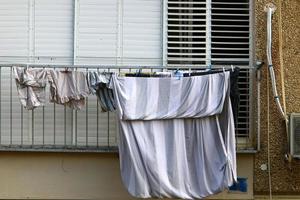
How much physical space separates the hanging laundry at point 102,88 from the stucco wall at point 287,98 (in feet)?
6.61

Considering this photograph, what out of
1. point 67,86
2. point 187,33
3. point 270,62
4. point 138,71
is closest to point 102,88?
point 67,86

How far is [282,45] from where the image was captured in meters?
7.37

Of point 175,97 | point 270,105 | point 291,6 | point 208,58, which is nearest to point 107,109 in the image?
point 175,97

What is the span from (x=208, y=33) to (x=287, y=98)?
1.35m

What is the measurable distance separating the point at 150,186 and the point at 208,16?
8.16 ft

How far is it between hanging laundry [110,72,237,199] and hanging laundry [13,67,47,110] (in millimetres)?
943

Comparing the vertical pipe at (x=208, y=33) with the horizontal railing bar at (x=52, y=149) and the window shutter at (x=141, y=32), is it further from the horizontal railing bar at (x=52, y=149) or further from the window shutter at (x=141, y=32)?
the horizontal railing bar at (x=52, y=149)

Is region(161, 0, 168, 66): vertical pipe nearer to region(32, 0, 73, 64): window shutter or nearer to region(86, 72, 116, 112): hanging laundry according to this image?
region(86, 72, 116, 112): hanging laundry

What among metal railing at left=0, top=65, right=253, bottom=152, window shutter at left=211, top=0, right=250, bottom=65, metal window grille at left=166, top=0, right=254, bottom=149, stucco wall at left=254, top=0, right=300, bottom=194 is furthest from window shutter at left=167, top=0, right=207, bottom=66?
stucco wall at left=254, top=0, right=300, bottom=194

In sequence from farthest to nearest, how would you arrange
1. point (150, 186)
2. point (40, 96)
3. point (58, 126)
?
1. point (58, 126)
2. point (40, 96)
3. point (150, 186)

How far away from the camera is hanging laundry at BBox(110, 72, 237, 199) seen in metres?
6.49

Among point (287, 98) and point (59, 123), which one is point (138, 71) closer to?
point (59, 123)

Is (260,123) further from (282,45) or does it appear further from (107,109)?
(107,109)

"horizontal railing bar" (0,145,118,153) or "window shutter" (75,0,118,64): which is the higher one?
"window shutter" (75,0,118,64)
